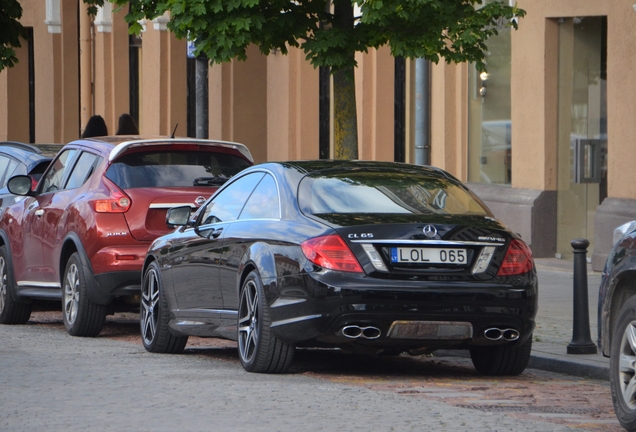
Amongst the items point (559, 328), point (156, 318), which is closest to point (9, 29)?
point (156, 318)

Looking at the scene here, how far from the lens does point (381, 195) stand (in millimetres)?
9250

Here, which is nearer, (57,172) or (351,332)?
(351,332)

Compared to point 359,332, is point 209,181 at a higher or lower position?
higher

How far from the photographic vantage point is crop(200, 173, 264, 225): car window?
9.95 metres

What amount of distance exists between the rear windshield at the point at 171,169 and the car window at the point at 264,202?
2.09 meters

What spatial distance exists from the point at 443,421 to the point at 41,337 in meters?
5.54

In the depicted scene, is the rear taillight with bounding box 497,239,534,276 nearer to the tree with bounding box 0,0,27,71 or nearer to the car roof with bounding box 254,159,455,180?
the car roof with bounding box 254,159,455,180

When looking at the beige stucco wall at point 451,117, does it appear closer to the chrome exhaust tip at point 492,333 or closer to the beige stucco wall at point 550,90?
the beige stucco wall at point 550,90

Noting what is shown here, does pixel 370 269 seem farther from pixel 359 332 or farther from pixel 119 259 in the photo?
pixel 119 259

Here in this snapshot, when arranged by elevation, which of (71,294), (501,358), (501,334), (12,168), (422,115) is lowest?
(501,358)

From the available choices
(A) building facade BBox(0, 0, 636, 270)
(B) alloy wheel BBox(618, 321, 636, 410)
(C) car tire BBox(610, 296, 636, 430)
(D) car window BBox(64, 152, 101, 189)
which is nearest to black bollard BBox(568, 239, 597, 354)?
(C) car tire BBox(610, 296, 636, 430)

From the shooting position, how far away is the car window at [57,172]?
12867 millimetres

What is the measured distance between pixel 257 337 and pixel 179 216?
6.32ft

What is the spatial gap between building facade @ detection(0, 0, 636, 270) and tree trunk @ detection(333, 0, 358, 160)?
1010 mm
